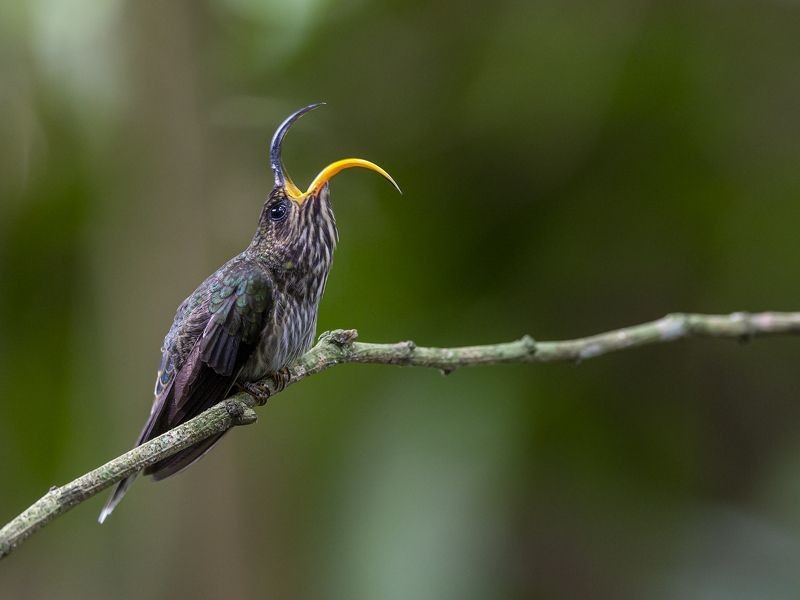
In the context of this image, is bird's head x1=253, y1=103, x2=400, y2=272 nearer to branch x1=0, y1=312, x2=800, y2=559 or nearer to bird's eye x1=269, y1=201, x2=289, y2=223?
bird's eye x1=269, y1=201, x2=289, y2=223

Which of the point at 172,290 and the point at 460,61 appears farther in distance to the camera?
the point at 460,61

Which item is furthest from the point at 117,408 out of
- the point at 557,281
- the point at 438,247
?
the point at 557,281

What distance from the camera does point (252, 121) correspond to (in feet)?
13.2

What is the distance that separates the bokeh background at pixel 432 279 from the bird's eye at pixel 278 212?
1.17 meters

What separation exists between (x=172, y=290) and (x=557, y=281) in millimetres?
1604

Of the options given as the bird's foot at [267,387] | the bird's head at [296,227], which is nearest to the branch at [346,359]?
the bird's foot at [267,387]

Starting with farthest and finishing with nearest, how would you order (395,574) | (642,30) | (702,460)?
(642,30) < (702,460) < (395,574)

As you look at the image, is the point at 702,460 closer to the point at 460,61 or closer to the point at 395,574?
the point at 395,574

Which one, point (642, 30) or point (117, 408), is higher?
point (642, 30)

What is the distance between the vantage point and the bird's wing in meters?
1.48

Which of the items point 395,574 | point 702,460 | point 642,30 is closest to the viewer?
point 395,574

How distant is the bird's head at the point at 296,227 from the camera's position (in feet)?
6.37

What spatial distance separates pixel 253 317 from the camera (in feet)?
5.56

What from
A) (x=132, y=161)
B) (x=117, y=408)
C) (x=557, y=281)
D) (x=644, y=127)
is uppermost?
(x=644, y=127)
